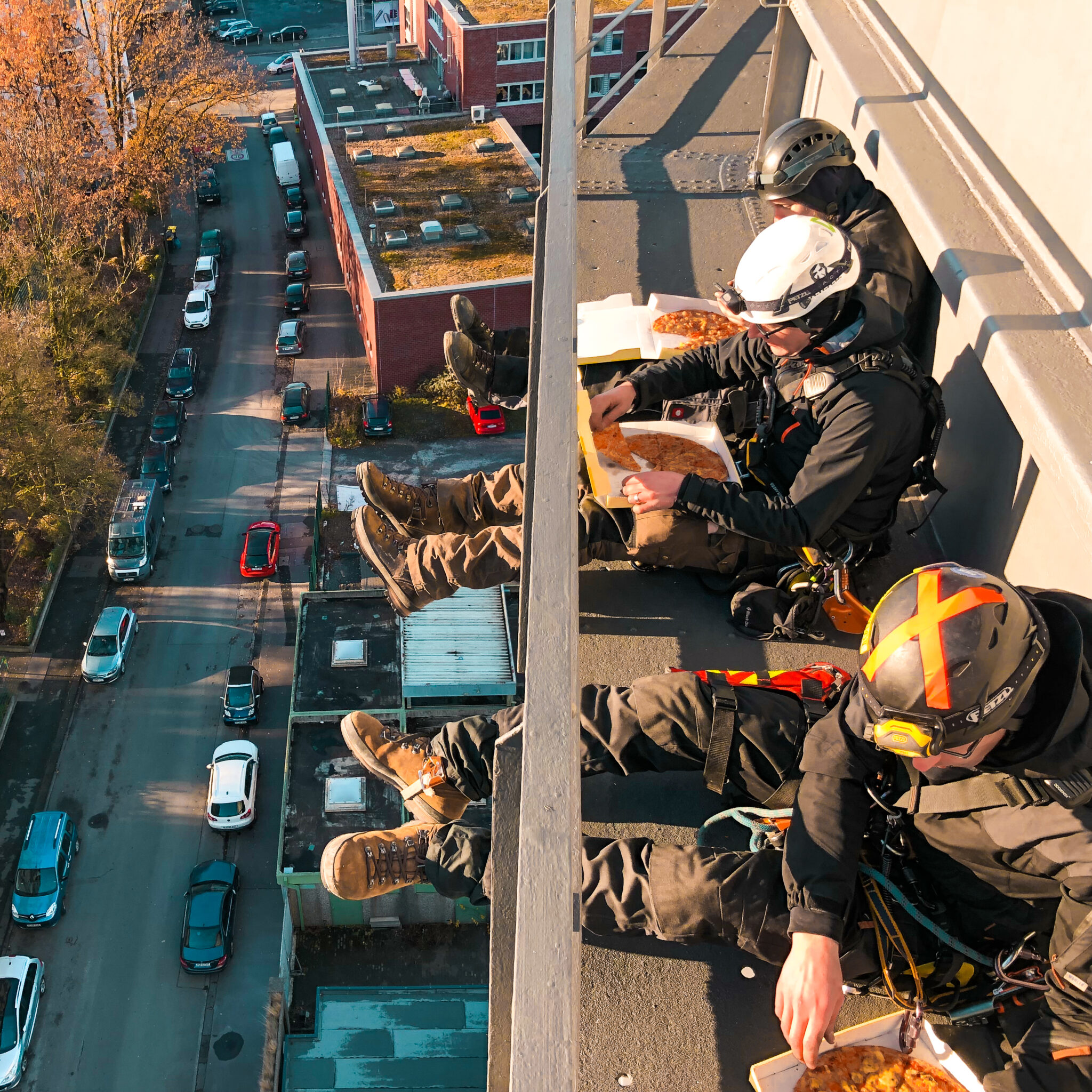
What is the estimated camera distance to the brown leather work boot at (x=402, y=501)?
7.38m

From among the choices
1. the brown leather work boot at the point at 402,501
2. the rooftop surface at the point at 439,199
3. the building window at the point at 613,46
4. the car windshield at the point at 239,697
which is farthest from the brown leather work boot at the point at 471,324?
the building window at the point at 613,46

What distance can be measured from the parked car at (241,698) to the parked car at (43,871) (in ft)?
13.0

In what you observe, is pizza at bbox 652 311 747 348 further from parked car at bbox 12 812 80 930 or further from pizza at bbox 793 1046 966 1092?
parked car at bbox 12 812 80 930

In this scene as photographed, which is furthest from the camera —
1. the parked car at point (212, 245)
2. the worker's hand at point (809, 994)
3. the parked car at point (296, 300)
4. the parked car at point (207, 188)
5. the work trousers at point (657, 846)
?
the parked car at point (207, 188)

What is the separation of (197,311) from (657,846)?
119 feet

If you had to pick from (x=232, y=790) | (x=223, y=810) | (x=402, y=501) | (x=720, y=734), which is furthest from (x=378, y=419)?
(x=720, y=734)

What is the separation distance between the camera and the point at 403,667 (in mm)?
20078

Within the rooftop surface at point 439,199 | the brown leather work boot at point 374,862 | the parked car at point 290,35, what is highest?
the brown leather work boot at point 374,862

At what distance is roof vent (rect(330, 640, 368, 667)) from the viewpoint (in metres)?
21.2

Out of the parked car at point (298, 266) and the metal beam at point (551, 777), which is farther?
the parked car at point (298, 266)

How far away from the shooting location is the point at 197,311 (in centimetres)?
3669

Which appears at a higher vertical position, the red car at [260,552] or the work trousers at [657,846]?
the work trousers at [657,846]

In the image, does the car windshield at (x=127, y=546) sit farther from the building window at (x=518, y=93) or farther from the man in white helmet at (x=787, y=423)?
the building window at (x=518, y=93)

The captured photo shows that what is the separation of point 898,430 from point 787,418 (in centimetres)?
96
